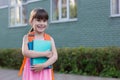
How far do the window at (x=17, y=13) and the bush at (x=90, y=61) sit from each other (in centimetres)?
730

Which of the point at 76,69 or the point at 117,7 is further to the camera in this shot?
the point at 117,7

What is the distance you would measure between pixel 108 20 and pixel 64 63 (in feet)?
8.50

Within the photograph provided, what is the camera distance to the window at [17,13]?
69.8 ft

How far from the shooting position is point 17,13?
72.4ft

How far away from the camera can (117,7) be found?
1484 cm

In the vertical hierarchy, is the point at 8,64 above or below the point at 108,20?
below

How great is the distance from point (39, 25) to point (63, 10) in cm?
1353

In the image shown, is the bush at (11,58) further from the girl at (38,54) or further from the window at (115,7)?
the girl at (38,54)

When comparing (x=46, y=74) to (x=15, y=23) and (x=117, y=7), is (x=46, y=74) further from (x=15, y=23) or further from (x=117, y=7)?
(x=15, y=23)

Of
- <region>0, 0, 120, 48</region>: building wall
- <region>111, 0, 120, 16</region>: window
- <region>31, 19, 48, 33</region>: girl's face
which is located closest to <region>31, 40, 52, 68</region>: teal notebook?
<region>31, 19, 48, 33</region>: girl's face

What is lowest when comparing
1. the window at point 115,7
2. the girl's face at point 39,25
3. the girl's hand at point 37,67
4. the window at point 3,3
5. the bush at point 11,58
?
the bush at point 11,58

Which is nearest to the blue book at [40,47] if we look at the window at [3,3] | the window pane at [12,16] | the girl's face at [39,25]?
the girl's face at [39,25]

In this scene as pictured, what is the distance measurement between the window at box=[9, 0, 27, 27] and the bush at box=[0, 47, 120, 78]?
7.30 m

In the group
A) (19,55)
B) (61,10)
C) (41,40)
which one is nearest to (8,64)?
(19,55)
